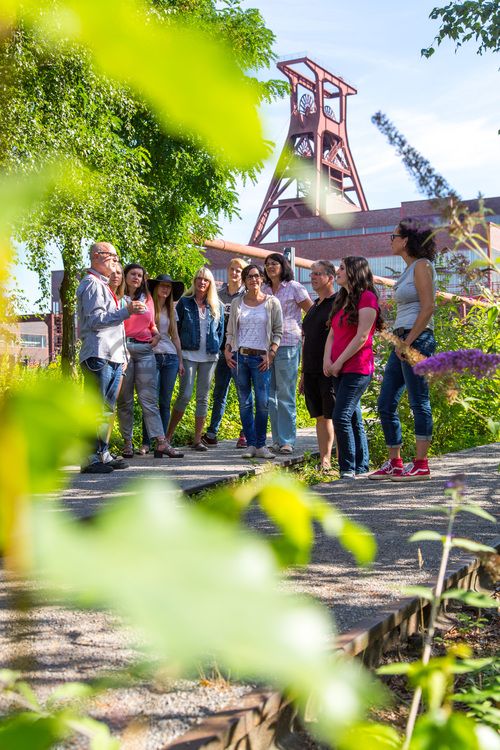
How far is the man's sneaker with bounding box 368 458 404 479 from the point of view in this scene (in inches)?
232

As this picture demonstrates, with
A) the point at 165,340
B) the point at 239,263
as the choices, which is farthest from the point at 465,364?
the point at 239,263

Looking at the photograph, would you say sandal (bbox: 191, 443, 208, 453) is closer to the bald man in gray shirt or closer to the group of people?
the group of people

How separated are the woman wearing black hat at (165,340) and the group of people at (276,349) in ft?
0.04

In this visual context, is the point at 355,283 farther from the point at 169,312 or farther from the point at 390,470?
the point at 169,312

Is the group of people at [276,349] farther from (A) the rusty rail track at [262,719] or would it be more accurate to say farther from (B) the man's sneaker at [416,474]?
(A) the rusty rail track at [262,719]

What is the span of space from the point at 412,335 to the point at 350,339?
61 centimetres

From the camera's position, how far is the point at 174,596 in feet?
0.77

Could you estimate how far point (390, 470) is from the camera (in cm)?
596

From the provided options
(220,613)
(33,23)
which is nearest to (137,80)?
(33,23)

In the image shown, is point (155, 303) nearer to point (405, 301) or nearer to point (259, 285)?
point (259, 285)

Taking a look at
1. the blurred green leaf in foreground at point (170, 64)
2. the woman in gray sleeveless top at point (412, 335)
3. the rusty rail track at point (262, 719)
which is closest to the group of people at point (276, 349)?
the woman in gray sleeveless top at point (412, 335)

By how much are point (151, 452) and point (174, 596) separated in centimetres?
749

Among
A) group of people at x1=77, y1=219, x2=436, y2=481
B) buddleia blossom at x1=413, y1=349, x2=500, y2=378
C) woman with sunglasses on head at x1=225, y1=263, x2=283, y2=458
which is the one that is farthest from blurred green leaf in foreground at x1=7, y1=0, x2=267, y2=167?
woman with sunglasses on head at x1=225, y1=263, x2=283, y2=458

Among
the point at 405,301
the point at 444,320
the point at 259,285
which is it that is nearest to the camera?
the point at 405,301
